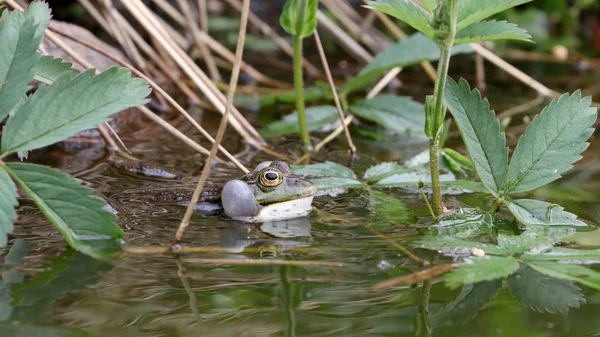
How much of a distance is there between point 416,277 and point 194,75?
1561 millimetres

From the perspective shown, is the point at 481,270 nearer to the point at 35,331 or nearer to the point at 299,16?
the point at 35,331

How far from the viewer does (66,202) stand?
1521mm

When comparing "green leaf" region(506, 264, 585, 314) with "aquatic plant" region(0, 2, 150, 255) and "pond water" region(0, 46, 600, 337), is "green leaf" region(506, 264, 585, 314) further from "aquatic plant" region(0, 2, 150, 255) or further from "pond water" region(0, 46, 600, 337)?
"aquatic plant" region(0, 2, 150, 255)

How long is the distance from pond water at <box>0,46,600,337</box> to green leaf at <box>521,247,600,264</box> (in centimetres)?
5

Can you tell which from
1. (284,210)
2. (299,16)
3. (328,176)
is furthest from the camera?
(299,16)

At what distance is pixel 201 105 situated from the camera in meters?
3.50

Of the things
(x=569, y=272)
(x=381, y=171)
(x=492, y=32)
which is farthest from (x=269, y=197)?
(x=569, y=272)

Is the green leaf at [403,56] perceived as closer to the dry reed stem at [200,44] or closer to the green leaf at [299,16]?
the green leaf at [299,16]

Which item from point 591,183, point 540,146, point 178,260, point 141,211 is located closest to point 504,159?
point 540,146

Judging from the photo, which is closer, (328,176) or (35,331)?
(35,331)

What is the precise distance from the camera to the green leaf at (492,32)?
164 cm

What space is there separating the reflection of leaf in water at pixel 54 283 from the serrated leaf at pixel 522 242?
0.85 meters

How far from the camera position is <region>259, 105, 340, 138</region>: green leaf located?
2.87 m

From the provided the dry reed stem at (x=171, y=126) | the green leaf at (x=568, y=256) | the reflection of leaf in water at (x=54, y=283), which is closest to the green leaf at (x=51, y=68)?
the dry reed stem at (x=171, y=126)
